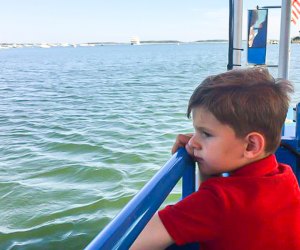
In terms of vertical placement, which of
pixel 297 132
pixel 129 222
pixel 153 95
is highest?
pixel 129 222

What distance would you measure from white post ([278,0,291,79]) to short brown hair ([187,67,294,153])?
5.86 feet

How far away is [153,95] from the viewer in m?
15.6

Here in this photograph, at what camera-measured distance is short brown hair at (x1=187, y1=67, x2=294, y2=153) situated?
1108mm

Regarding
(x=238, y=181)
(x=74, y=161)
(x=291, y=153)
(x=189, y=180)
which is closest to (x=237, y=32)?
(x=291, y=153)

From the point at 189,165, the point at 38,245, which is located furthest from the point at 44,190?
the point at 189,165

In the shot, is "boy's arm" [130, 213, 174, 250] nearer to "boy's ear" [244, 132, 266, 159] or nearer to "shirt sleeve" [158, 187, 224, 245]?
"shirt sleeve" [158, 187, 224, 245]

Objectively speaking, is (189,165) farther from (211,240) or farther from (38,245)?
(38,245)

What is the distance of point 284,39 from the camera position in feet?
9.43

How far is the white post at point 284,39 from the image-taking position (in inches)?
109

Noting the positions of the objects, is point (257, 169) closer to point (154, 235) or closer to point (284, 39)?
point (154, 235)

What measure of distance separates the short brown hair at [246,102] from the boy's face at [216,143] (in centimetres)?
2

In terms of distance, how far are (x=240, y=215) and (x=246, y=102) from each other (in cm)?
29

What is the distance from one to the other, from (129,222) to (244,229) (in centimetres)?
34

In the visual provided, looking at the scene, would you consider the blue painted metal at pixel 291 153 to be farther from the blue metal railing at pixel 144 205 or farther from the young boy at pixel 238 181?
the young boy at pixel 238 181
